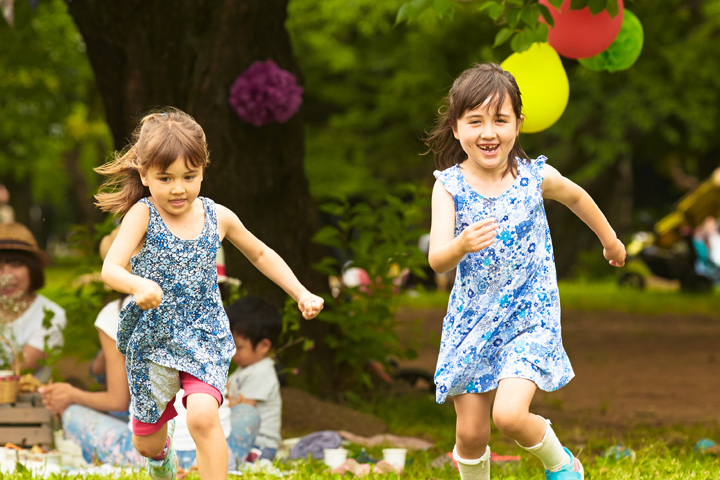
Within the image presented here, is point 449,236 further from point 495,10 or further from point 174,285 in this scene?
point 495,10

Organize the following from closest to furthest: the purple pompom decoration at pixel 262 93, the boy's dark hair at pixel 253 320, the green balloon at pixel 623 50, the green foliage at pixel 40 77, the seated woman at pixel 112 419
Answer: the seated woman at pixel 112 419
the boy's dark hair at pixel 253 320
the green balloon at pixel 623 50
the purple pompom decoration at pixel 262 93
the green foliage at pixel 40 77

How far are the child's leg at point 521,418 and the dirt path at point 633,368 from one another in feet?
7.84

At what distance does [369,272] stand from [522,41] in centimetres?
208

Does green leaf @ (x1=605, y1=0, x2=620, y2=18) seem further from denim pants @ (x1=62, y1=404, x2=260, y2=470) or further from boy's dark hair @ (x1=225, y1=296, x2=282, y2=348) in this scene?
denim pants @ (x1=62, y1=404, x2=260, y2=470)

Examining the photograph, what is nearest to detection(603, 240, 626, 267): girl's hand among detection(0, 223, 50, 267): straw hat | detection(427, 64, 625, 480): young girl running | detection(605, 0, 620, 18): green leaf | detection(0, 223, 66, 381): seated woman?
detection(427, 64, 625, 480): young girl running

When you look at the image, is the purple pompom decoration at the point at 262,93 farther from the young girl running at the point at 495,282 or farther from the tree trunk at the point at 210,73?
the young girl running at the point at 495,282

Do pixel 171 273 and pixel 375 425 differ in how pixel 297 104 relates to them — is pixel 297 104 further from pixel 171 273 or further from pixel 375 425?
pixel 171 273

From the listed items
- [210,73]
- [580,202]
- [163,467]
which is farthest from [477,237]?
[210,73]

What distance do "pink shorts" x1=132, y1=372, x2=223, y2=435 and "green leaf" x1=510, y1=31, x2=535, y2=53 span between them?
7.13 feet

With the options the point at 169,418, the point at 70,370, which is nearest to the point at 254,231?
the point at 169,418

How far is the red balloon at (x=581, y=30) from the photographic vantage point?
171 inches

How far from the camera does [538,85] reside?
4.26 meters

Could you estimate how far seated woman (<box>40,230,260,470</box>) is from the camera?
13.5 ft

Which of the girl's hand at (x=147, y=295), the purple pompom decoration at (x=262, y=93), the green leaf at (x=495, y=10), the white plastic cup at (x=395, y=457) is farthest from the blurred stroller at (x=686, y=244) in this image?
the girl's hand at (x=147, y=295)
